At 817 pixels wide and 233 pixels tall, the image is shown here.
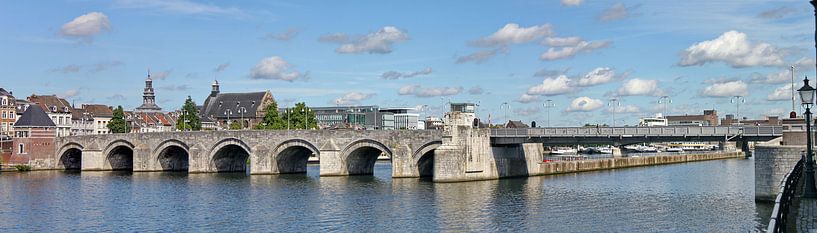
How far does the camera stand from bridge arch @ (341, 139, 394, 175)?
75250 millimetres

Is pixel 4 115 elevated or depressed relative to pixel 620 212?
elevated

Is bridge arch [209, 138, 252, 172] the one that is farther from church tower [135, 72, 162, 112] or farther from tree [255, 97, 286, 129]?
church tower [135, 72, 162, 112]

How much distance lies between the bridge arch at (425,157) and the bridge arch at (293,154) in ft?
31.8

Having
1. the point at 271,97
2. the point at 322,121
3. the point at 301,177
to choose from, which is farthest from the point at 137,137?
the point at 322,121

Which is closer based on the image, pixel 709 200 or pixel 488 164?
pixel 709 200

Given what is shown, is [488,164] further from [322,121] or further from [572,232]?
[322,121]

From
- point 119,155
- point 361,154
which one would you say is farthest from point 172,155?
point 361,154

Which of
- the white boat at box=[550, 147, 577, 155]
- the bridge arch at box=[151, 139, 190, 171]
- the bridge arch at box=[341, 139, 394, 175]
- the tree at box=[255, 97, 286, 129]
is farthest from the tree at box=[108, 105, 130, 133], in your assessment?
the white boat at box=[550, 147, 577, 155]

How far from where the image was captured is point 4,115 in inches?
4636

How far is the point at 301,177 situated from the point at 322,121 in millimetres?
114944

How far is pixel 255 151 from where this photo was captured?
81750 mm

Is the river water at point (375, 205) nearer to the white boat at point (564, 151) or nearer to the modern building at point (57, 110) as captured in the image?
the modern building at point (57, 110)

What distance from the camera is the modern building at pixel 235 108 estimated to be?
161750 millimetres

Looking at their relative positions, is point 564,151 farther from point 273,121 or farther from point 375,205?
point 375,205
